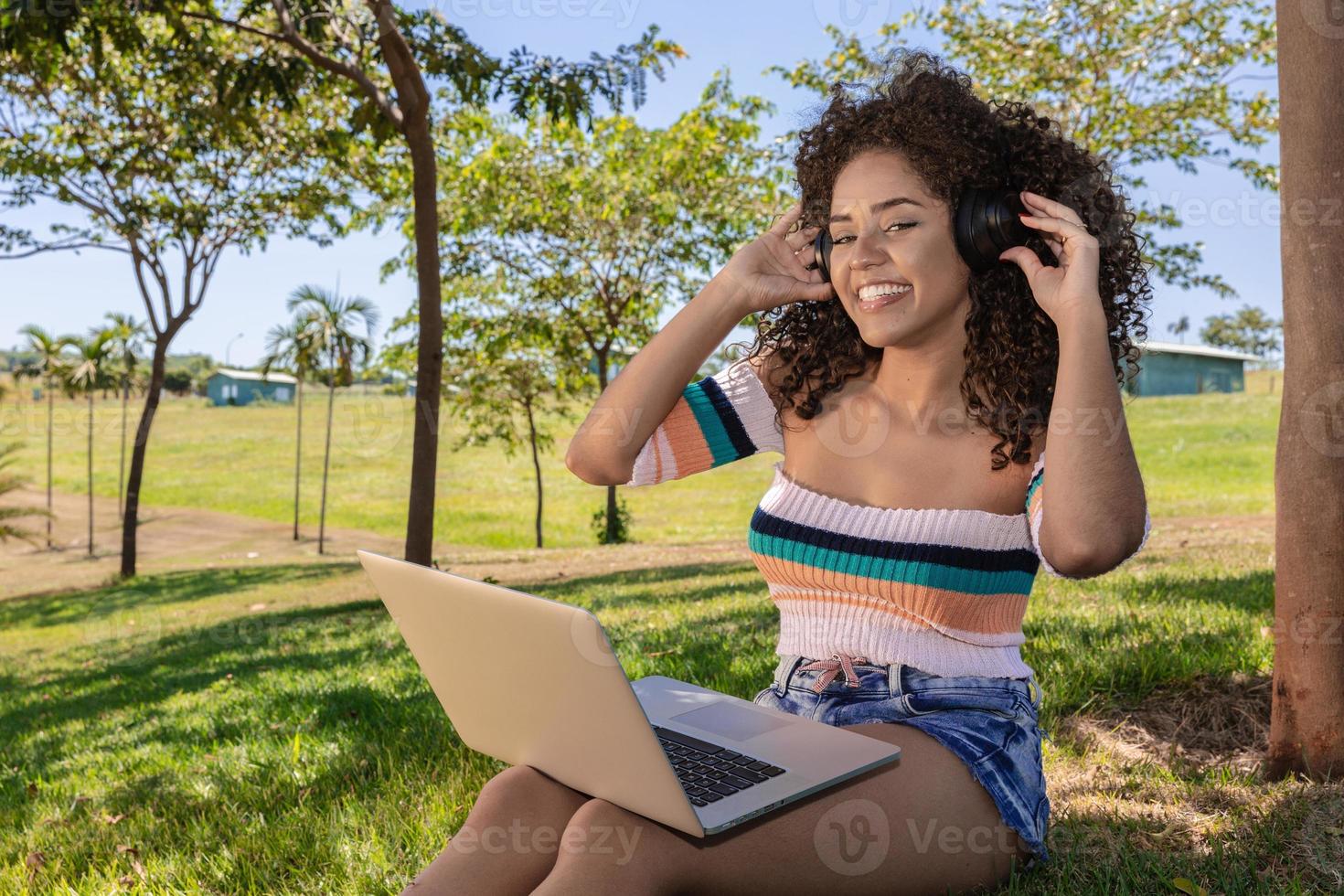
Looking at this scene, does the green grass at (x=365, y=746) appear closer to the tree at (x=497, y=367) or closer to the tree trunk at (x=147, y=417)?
the tree trunk at (x=147, y=417)

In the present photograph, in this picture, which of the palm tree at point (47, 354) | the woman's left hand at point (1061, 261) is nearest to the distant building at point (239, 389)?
the palm tree at point (47, 354)

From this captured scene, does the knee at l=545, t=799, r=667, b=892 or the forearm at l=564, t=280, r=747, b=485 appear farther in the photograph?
the forearm at l=564, t=280, r=747, b=485

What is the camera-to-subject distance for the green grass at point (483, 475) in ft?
85.4

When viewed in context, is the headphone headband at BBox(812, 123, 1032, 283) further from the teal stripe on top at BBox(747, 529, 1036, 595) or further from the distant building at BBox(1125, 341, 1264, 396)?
the distant building at BBox(1125, 341, 1264, 396)

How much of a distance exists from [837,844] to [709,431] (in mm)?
1059

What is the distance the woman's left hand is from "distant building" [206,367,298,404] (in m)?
71.1

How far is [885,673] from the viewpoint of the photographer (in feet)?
6.73

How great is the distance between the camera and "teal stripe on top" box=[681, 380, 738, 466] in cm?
246

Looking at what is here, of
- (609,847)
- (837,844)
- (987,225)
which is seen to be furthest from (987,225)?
(609,847)

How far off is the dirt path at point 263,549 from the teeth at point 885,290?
700 centimetres

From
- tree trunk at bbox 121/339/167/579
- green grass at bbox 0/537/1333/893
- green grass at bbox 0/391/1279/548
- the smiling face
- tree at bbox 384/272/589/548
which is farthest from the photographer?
green grass at bbox 0/391/1279/548

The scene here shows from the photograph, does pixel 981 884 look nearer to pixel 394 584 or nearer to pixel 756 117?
pixel 394 584

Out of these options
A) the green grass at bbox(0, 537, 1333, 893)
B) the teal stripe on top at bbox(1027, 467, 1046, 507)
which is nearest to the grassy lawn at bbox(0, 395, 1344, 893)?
the green grass at bbox(0, 537, 1333, 893)

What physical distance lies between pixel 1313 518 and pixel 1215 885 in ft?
3.60
